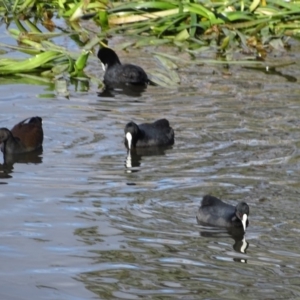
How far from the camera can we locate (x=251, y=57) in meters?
16.4

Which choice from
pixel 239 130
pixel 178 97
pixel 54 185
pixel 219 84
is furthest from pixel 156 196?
pixel 219 84

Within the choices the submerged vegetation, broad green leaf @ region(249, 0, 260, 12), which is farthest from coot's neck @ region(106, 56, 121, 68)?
broad green leaf @ region(249, 0, 260, 12)

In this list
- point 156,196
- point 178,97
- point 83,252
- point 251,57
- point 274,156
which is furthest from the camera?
point 251,57

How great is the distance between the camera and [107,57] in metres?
15.5

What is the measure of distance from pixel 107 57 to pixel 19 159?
398cm

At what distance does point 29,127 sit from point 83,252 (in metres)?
3.55

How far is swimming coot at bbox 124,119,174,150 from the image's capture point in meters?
12.0

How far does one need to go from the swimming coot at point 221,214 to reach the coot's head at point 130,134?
238 cm

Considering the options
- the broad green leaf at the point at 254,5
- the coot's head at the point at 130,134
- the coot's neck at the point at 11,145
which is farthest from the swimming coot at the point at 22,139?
the broad green leaf at the point at 254,5

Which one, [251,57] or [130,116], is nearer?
[130,116]

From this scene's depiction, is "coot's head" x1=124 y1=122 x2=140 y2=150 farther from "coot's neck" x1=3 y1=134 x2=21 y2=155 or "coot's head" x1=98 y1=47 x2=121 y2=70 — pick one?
"coot's head" x1=98 y1=47 x2=121 y2=70

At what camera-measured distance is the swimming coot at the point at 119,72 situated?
15055 mm

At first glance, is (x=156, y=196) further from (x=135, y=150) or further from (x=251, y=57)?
(x=251, y=57)

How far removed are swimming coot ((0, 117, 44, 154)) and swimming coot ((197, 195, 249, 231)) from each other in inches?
111
